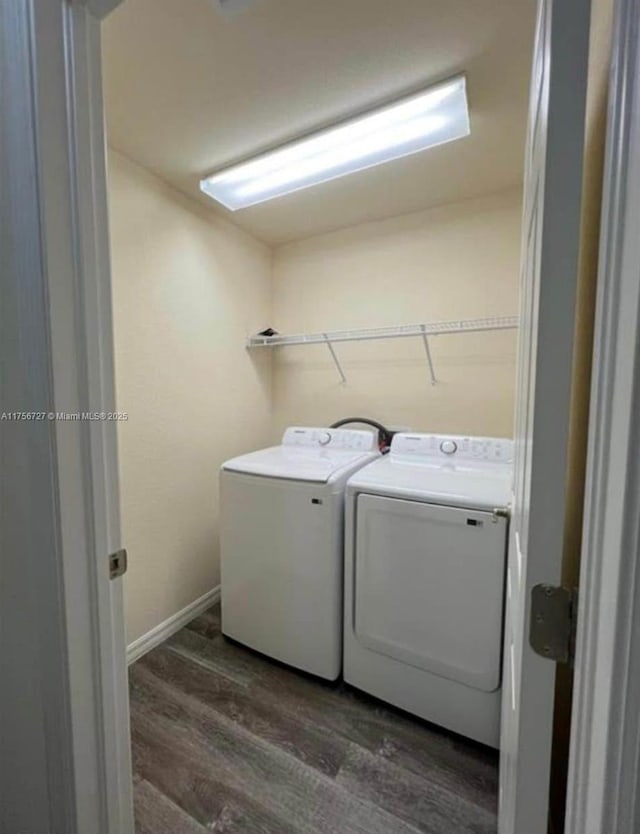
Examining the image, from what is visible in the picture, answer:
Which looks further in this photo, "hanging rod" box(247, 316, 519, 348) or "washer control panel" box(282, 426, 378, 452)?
"washer control panel" box(282, 426, 378, 452)

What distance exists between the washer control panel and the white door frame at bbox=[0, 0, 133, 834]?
1.59 metres

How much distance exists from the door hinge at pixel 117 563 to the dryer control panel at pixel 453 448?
150cm

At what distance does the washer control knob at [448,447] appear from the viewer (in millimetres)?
1939

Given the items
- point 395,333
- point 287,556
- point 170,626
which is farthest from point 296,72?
point 170,626

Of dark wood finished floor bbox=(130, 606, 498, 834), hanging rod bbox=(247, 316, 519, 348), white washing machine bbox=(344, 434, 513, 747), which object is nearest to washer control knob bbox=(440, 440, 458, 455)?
white washing machine bbox=(344, 434, 513, 747)

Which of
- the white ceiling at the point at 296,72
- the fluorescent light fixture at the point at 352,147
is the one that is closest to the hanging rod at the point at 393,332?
the white ceiling at the point at 296,72

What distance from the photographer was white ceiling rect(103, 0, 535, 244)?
44.6 inches

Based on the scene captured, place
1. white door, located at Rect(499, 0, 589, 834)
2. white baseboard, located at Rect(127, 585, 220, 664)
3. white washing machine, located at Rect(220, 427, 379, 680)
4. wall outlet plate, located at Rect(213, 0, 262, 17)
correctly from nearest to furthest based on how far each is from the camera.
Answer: white door, located at Rect(499, 0, 589, 834) → wall outlet plate, located at Rect(213, 0, 262, 17) → white washing machine, located at Rect(220, 427, 379, 680) → white baseboard, located at Rect(127, 585, 220, 664)

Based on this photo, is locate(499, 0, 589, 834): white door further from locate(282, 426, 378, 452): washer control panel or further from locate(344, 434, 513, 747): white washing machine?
locate(282, 426, 378, 452): washer control panel

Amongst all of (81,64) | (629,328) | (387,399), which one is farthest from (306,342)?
(629,328)

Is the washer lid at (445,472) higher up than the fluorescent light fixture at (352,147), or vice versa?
the fluorescent light fixture at (352,147)

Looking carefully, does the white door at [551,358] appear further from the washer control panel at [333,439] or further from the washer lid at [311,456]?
the washer control panel at [333,439]

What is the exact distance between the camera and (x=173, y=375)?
2.10 meters

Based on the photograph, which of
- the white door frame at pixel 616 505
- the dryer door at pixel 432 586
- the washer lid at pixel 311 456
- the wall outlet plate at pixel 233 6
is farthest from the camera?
the washer lid at pixel 311 456
